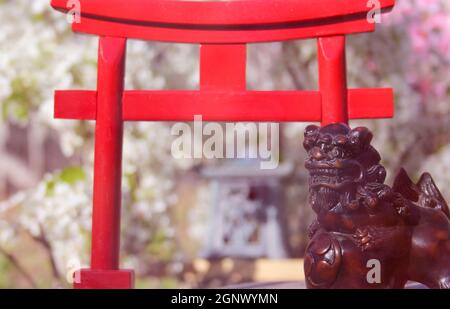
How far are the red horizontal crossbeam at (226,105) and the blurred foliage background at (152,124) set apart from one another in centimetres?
118

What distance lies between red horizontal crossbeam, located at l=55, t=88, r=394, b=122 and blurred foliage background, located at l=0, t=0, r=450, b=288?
1.18m

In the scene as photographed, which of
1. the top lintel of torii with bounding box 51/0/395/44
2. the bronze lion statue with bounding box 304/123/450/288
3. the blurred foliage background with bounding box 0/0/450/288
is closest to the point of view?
the bronze lion statue with bounding box 304/123/450/288

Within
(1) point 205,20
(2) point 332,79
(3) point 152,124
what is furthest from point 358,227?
(3) point 152,124

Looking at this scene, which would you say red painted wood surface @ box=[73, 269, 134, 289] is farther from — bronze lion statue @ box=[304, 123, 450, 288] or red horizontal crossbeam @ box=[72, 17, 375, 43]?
red horizontal crossbeam @ box=[72, 17, 375, 43]

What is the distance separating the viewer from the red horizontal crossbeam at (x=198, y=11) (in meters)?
1.92

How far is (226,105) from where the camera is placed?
1.89 meters

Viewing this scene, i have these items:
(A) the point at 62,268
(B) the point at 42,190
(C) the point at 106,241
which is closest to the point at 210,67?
(C) the point at 106,241

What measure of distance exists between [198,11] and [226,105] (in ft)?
1.22

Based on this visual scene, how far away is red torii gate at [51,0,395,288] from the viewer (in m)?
1.86

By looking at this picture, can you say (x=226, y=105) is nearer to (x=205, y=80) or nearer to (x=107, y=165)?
(x=205, y=80)

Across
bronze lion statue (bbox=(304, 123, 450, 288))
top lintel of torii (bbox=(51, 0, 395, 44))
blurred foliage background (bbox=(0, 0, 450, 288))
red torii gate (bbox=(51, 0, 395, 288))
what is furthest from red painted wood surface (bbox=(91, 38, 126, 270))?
blurred foliage background (bbox=(0, 0, 450, 288))

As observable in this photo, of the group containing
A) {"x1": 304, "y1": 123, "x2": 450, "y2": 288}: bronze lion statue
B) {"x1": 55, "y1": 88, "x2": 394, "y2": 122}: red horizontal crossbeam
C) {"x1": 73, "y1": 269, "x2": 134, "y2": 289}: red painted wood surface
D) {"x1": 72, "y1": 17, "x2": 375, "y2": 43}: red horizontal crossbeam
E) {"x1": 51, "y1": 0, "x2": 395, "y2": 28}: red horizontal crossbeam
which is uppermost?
{"x1": 51, "y1": 0, "x2": 395, "y2": 28}: red horizontal crossbeam
